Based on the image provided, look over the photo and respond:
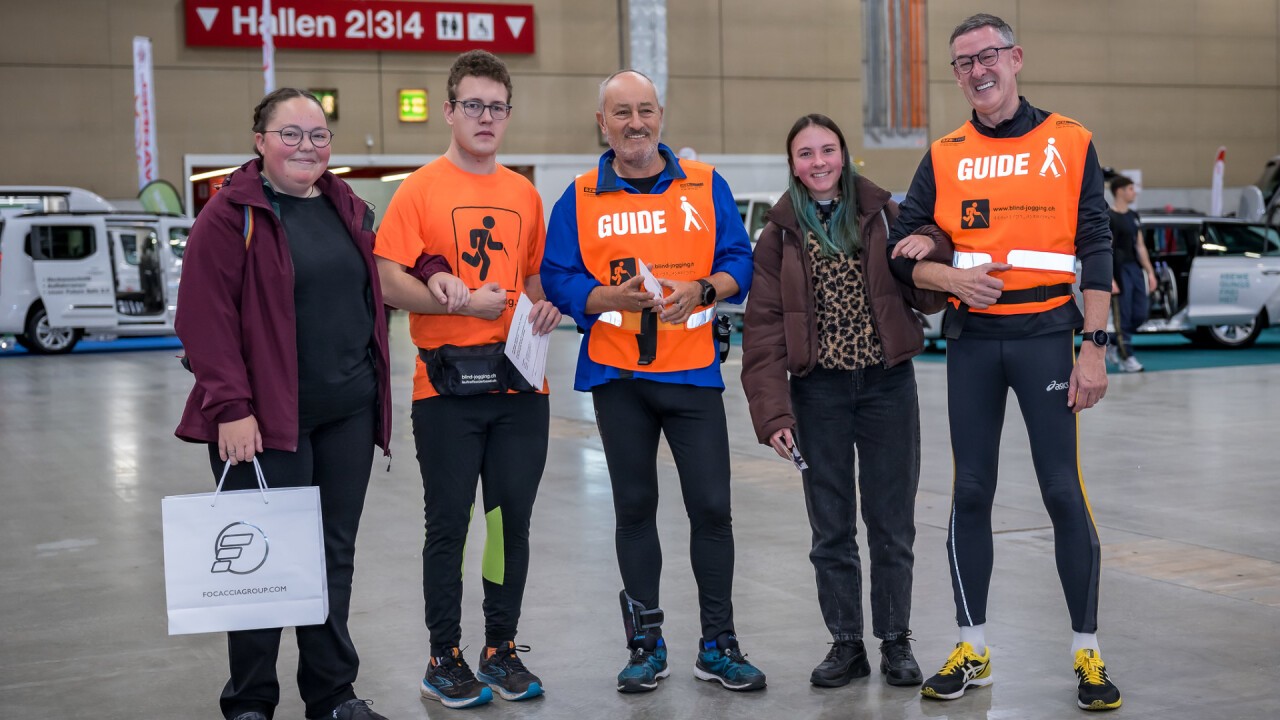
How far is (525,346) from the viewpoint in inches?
168

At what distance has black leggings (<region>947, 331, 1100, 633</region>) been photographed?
4.15m

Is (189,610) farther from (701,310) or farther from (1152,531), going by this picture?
(1152,531)

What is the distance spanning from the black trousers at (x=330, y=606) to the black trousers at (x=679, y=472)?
2.62 feet

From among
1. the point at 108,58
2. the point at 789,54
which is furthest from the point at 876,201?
the point at 789,54

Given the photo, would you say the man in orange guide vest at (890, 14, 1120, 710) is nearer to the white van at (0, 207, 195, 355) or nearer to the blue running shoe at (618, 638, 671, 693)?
the blue running shoe at (618, 638, 671, 693)

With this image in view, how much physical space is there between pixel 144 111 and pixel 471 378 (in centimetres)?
2138

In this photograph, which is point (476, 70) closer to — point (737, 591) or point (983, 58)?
point (983, 58)

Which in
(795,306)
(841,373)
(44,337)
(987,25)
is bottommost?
(44,337)

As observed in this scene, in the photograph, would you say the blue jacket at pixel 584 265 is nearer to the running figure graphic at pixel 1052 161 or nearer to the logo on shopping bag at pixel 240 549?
the running figure graphic at pixel 1052 161

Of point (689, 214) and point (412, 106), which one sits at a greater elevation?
point (412, 106)

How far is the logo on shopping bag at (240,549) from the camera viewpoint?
3.66 metres

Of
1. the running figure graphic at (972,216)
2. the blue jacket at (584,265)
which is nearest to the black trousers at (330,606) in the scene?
the blue jacket at (584,265)

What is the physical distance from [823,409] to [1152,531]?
283 cm

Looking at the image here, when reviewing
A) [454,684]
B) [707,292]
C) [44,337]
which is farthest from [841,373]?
[44,337]
